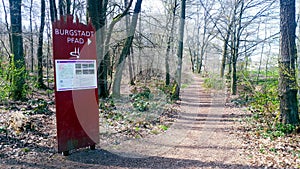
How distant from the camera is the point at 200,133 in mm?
6312

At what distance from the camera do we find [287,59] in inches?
219

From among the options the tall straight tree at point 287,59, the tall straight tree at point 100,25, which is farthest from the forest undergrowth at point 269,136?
the tall straight tree at point 100,25

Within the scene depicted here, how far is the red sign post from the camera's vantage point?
12.9ft

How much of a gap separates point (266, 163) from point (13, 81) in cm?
788

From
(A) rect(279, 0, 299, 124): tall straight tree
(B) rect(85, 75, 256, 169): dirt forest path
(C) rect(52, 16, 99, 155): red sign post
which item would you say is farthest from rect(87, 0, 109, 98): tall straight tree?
(A) rect(279, 0, 299, 124): tall straight tree

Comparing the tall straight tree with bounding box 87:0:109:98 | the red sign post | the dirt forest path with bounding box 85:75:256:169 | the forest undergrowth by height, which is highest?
the tall straight tree with bounding box 87:0:109:98

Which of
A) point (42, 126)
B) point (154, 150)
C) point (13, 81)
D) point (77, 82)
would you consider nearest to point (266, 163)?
point (154, 150)

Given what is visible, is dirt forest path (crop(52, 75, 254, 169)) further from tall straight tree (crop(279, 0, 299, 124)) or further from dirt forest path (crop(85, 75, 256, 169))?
tall straight tree (crop(279, 0, 299, 124))

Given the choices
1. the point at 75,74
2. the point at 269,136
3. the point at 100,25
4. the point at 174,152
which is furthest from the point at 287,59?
the point at 100,25

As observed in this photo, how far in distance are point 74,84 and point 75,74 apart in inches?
7.6

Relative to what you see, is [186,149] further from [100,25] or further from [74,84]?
[100,25]

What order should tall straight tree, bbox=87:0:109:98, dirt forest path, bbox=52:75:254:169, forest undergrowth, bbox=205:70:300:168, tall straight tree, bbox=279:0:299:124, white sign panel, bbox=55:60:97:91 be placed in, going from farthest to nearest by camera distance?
tall straight tree, bbox=87:0:109:98
tall straight tree, bbox=279:0:299:124
forest undergrowth, bbox=205:70:300:168
dirt forest path, bbox=52:75:254:169
white sign panel, bbox=55:60:97:91

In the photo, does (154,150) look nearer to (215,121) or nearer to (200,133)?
(200,133)

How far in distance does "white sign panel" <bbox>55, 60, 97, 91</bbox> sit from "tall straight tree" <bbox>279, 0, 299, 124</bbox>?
15.3ft
